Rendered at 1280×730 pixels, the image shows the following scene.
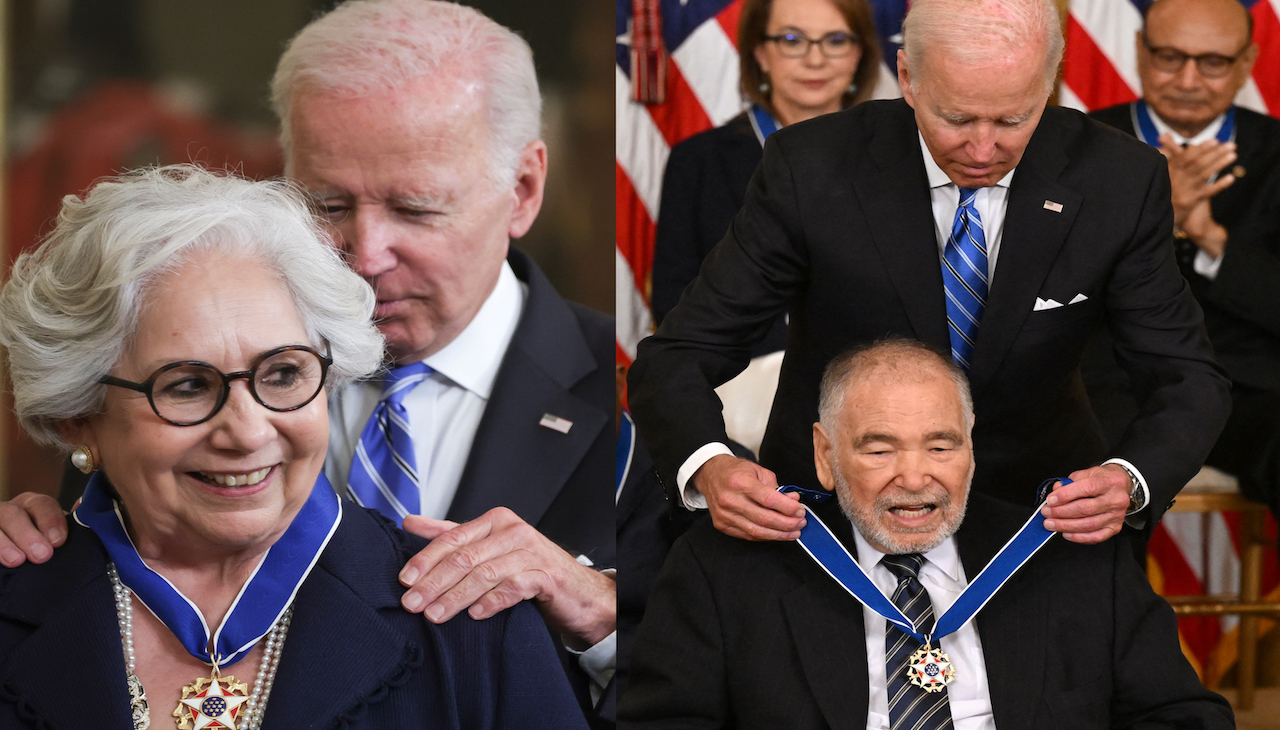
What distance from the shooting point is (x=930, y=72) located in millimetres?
2020

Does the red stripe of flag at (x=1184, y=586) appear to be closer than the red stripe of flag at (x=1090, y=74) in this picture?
No

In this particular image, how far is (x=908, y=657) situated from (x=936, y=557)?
0.19 meters

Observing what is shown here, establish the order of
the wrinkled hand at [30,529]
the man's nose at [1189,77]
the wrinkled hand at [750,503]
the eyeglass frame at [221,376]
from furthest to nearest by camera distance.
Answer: the man's nose at [1189,77] → the wrinkled hand at [750,503] → the wrinkled hand at [30,529] → the eyeglass frame at [221,376]

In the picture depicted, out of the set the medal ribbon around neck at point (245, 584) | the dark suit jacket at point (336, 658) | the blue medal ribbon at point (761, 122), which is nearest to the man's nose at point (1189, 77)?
the blue medal ribbon at point (761, 122)

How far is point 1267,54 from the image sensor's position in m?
3.41

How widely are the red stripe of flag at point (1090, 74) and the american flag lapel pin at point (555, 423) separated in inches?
74.5

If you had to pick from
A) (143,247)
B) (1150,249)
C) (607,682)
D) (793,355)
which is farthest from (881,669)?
(143,247)

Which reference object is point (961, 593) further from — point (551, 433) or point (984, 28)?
point (984, 28)

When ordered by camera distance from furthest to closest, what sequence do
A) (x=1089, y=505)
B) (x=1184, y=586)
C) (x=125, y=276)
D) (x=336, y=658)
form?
(x=1184, y=586) < (x=1089, y=505) < (x=336, y=658) < (x=125, y=276)

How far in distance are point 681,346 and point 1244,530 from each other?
6.82ft

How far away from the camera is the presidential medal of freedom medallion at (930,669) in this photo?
198cm

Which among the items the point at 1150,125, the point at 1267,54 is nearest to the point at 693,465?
the point at 1150,125

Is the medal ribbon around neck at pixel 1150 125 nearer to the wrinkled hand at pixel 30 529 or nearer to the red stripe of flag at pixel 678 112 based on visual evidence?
the red stripe of flag at pixel 678 112

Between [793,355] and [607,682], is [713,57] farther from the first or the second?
[607,682]
